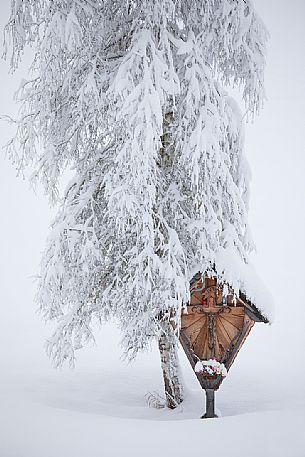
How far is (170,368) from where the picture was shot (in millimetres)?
10000

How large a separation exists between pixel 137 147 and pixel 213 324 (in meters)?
3.66

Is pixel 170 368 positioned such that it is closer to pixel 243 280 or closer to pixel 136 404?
pixel 136 404

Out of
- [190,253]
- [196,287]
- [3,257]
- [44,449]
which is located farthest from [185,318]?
[3,257]

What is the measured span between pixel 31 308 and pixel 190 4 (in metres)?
28.3

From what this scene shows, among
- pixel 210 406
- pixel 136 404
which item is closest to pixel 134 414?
pixel 136 404

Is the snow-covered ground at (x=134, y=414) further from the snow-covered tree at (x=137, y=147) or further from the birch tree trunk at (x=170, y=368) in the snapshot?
the snow-covered tree at (x=137, y=147)

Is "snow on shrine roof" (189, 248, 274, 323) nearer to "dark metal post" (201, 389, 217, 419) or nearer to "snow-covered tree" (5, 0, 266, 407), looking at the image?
"snow-covered tree" (5, 0, 266, 407)

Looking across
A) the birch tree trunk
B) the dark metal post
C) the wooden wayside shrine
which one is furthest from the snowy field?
the wooden wayside shrine

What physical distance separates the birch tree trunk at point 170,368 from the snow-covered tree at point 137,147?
3cm

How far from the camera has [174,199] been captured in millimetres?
9344

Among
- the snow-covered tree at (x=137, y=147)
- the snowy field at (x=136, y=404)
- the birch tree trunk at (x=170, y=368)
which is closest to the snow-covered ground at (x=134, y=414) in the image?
the snowy field at (x=136, y=404)

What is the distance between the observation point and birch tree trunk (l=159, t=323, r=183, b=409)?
32.6 feet

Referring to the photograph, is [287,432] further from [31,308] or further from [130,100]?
[31,308]

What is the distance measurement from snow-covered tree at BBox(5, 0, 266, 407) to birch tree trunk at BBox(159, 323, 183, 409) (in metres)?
0.03
